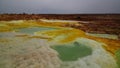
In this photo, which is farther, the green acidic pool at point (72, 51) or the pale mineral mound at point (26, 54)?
the green acidic pool at point (72, 51)

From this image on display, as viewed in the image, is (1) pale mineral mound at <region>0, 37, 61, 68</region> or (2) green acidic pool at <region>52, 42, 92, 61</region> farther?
(2) green acidic pool at <region>52, 42, 92, 61</region>

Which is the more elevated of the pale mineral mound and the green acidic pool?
the pale mineral mound

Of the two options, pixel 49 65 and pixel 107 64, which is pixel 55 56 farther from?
pixel 107 64

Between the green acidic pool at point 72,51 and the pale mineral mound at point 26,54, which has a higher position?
the pale mineral mound at point 26,54

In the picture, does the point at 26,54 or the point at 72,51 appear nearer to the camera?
the point at 26,54
